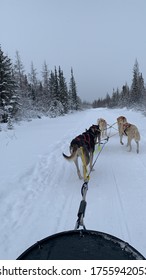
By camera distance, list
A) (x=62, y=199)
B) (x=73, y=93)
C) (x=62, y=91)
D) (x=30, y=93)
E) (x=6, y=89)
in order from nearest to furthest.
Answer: (x=62, y=199)
(x=6, y=89)
(x=30, y=93)
(x=62, y=91)
(x=73, y=93)

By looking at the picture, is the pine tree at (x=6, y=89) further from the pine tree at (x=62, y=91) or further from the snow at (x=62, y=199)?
the pine tree at (x=62, y=91)

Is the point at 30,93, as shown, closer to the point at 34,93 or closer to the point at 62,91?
the point at 34,93

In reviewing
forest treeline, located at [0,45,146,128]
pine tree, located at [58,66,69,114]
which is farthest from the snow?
pine tree, located at [58,66,69,114]

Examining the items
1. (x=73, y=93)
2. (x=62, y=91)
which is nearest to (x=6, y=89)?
(x=62, y=91)

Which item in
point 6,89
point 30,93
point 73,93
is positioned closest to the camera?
point 6,89

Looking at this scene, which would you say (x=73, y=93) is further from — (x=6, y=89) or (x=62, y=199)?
(x=62, y=199)

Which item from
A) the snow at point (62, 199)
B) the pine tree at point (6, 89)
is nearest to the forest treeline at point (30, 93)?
the pine tree at point (6, 89)

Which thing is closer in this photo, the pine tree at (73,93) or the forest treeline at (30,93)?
the forest treeline at (30,93)

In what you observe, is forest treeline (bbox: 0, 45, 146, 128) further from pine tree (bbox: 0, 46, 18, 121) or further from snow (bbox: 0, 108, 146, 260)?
snow (bbox: 0, 108, 146, 260)

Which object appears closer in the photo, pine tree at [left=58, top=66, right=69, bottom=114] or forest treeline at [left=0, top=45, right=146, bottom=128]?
forest treeline at [left=0, top=45, right=146, bottom=128]

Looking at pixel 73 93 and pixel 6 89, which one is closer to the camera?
pixel 6 89

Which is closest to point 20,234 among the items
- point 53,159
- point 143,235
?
point 143,235

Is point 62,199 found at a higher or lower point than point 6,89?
lower

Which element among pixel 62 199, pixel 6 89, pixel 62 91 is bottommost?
pixel 62 199
